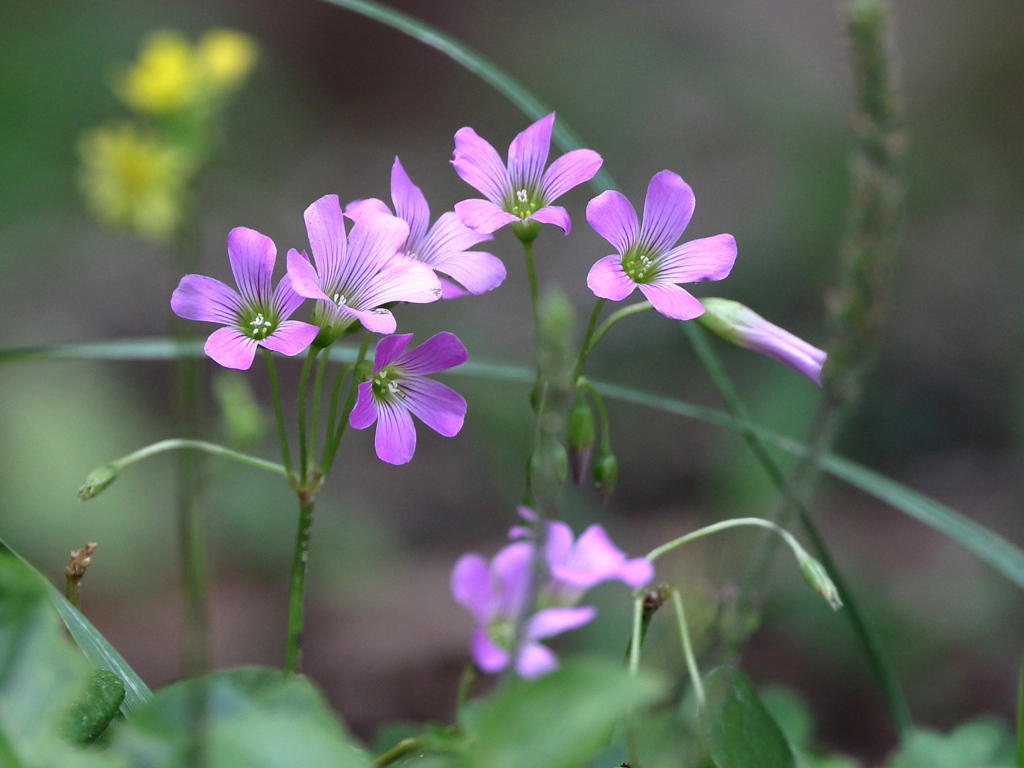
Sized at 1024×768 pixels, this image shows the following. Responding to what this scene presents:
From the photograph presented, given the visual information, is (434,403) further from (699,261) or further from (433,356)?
(699,261)

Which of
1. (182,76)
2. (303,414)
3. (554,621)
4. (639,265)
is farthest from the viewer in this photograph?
(182,76)

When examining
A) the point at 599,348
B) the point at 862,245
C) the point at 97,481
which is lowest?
the point at 599,348

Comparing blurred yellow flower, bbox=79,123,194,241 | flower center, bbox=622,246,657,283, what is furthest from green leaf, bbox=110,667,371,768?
blurred yellow flower, bbox=79,123,194,241

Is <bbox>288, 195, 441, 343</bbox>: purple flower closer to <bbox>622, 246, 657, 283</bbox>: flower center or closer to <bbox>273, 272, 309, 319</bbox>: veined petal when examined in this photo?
<bbox>273, 272, 309, 319</bbox>: veined petal

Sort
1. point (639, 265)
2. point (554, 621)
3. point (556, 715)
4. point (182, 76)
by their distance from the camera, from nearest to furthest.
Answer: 1. point (556, 715)
2. point (554, 621)
3. point (639, 265)
4. point (182, 76)

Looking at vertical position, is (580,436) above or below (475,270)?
below

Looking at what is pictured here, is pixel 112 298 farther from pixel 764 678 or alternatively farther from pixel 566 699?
pixel 566 699

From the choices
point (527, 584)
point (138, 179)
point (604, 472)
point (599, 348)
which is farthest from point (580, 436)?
point (599, 348)
